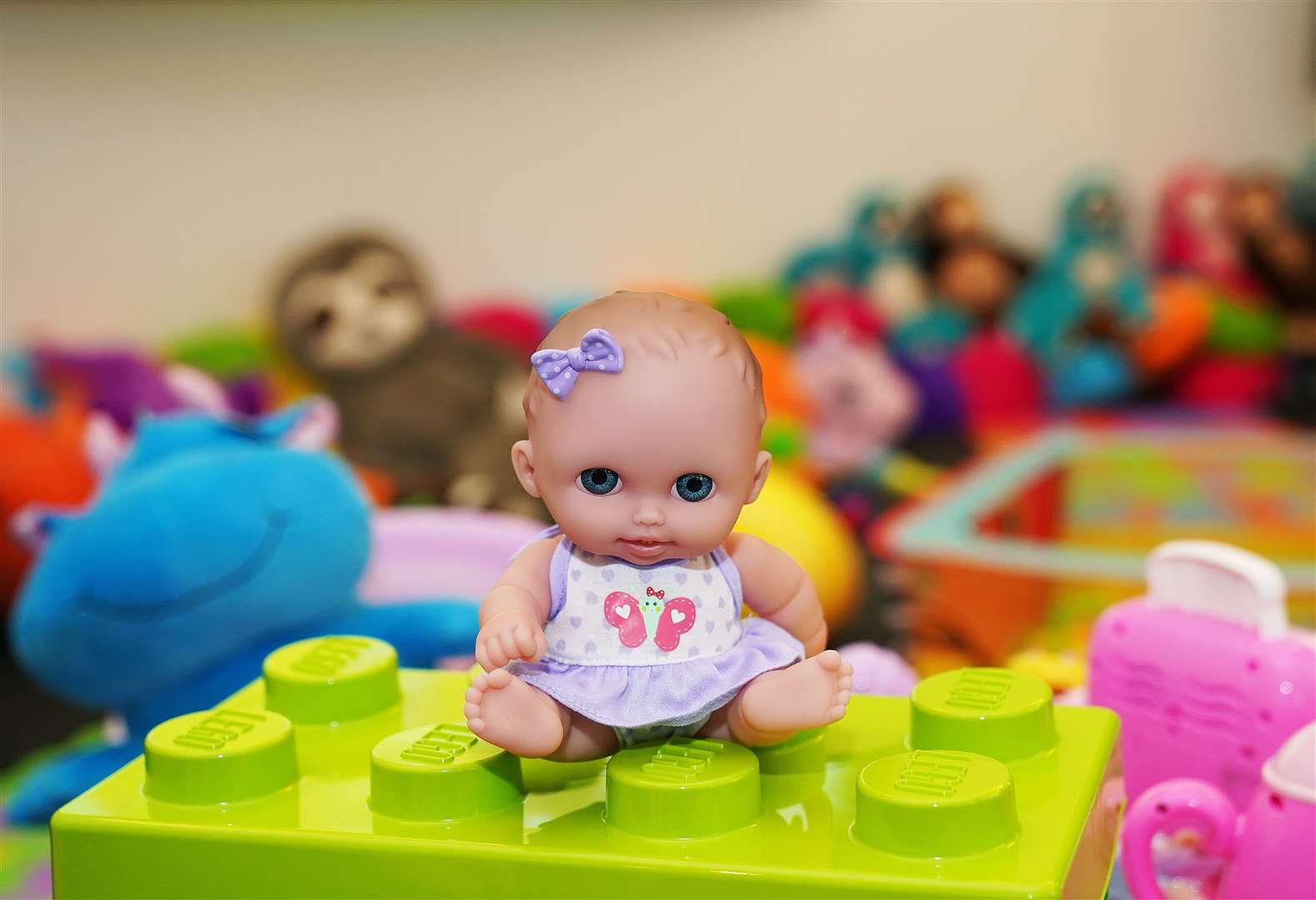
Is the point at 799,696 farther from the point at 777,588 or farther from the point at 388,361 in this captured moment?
the point at 388,361

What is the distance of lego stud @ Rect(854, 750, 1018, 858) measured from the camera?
21.7 inches

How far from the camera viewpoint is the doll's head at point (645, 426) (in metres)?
0.60

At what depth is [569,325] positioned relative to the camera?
24.3 inches

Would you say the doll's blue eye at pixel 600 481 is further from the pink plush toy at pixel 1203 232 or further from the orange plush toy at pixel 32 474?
the pink plush toy at pixel 1203 232

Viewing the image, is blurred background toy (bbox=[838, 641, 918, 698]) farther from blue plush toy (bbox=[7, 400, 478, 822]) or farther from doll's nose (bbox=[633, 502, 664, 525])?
doll's nose (bbox=[633, 502, 664, 525])

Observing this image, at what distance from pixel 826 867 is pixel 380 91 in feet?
8.04

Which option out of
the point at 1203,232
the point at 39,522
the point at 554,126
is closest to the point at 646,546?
the point at 39,522

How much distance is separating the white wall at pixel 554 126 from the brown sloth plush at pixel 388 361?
26cm

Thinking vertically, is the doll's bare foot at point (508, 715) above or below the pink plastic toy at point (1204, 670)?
above

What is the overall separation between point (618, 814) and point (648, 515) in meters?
0.12

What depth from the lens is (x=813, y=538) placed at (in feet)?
5.32

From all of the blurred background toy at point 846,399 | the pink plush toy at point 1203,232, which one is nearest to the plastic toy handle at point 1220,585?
the blurred background toy at point 846,399

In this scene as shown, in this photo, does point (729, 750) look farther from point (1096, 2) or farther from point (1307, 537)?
point (1096, 2)

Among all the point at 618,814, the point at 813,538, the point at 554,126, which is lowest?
the point at 813,538
